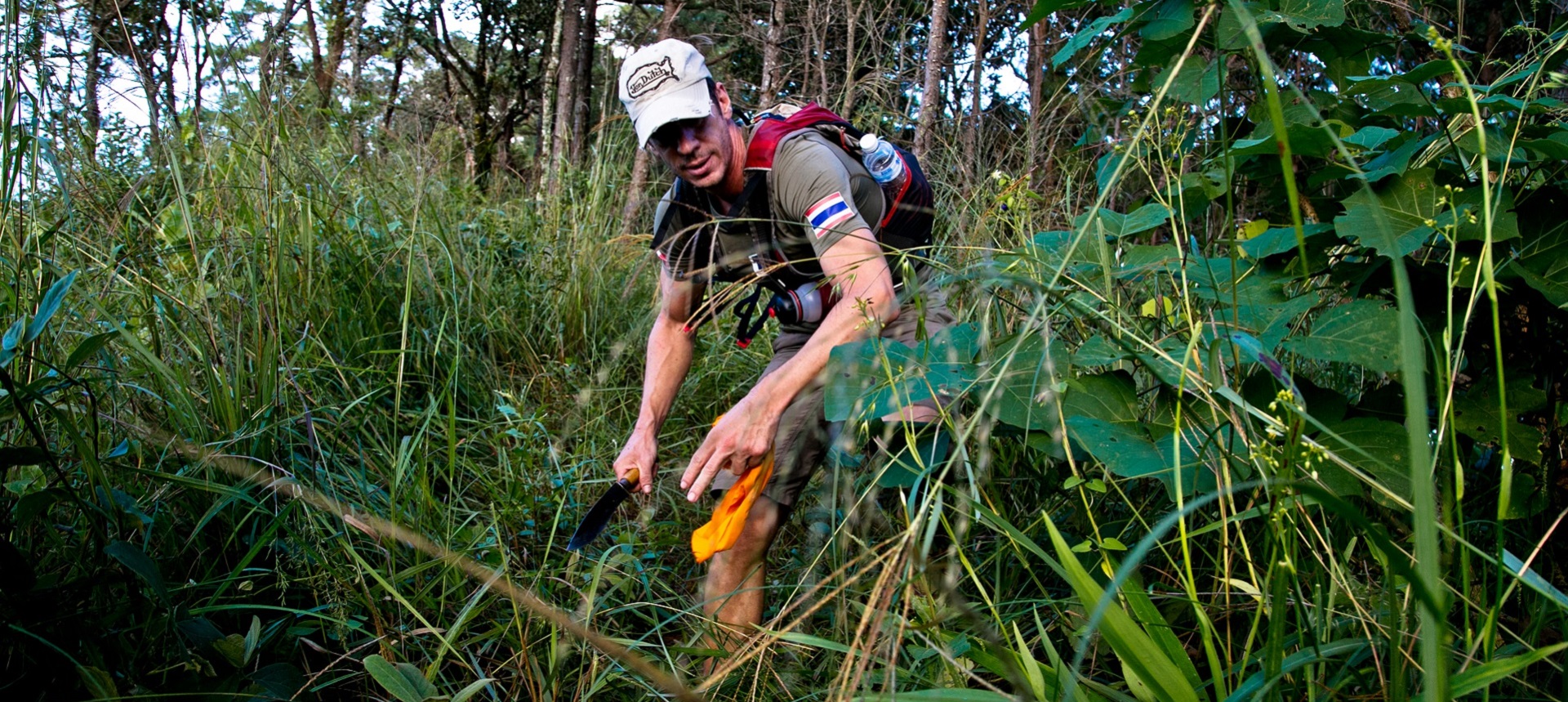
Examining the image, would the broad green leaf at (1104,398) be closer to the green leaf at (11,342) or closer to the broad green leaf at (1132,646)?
the broad green leaf at (1132,646)

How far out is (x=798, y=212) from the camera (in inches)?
92.3

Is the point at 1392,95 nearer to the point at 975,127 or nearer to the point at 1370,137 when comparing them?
the point at 1370,137

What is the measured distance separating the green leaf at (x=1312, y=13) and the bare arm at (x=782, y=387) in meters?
0.87

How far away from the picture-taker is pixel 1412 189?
1479mm

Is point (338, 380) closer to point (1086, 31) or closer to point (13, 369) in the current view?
point (13, 369)

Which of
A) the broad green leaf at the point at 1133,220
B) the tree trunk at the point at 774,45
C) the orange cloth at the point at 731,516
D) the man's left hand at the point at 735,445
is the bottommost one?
Answer: the orange cloth at the point at 731,516

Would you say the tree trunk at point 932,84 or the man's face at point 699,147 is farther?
the tree trunk at point 932,84

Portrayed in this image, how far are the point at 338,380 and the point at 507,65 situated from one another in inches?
509

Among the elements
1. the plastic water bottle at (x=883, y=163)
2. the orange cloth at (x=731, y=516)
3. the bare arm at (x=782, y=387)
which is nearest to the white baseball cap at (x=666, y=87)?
the plastic water bottle at (x=883, y=163)

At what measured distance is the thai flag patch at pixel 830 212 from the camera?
7.21 ft

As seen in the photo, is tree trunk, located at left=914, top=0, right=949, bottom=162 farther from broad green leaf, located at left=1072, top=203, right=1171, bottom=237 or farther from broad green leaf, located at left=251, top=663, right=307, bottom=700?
broad green leaf, located at left=251, top=663, right=307, bottom=700

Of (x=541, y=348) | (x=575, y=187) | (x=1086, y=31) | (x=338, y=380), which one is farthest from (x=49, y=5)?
(x=575, y=187)

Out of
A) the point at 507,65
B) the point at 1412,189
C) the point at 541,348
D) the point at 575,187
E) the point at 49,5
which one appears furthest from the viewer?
the point at 507,65

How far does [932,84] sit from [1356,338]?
3529 mm
